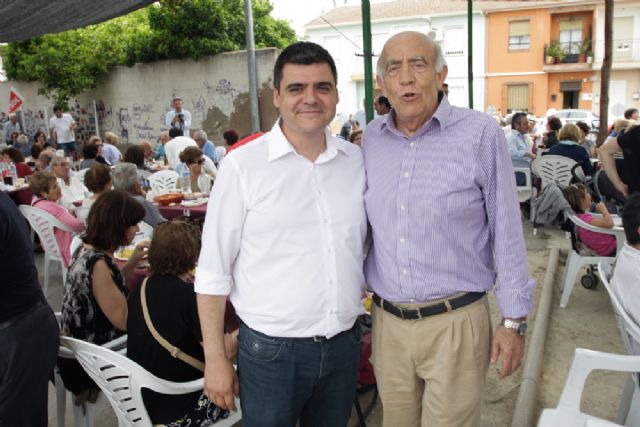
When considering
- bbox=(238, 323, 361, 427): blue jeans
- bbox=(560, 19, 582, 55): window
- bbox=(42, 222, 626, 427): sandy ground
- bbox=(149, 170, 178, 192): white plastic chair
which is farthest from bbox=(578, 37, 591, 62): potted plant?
bbox=(238, 323, 361, 427): blue jeans

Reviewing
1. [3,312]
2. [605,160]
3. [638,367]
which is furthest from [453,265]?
[605,160]

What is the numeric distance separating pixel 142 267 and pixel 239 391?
190 centimetres

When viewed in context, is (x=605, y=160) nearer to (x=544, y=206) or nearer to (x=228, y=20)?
(x=544, y=206)

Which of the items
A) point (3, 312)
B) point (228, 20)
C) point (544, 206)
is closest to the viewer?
point (3, 312)

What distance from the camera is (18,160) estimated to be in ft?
26.6

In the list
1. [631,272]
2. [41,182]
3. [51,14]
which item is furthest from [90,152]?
[631,272]

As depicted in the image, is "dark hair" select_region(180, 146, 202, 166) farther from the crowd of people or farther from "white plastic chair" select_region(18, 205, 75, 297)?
the crowd of people

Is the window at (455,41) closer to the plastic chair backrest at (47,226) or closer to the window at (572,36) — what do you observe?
the window at (572,36)

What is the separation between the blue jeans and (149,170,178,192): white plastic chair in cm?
565

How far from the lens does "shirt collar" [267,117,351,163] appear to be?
1772mm

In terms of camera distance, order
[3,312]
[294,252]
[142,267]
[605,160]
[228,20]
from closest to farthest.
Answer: [294,252] → [3,312] → [142,267] → [605,160] → [228,20]

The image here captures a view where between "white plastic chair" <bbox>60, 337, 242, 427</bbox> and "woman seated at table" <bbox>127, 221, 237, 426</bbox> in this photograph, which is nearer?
"white plastic chair" <bbox>60, 337, 242, 427</bbox>

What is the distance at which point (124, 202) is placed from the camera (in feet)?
9.50

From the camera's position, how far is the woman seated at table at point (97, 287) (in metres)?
2.58
